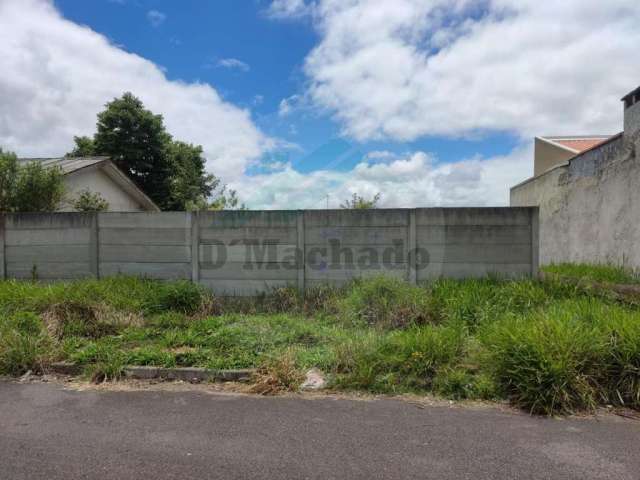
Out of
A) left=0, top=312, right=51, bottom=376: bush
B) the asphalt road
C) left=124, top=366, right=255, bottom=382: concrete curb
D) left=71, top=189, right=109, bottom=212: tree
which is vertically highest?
left=71, top=189, right=109, bottom=212: tree

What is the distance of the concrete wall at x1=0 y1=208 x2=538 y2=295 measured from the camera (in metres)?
6.76

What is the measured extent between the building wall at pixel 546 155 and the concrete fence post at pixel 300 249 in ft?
44.7

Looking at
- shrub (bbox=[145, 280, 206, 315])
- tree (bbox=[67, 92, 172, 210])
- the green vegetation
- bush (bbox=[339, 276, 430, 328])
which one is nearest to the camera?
bush (bbox=[339, 276, 430, 328])

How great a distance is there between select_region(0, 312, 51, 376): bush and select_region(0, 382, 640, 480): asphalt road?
760mm

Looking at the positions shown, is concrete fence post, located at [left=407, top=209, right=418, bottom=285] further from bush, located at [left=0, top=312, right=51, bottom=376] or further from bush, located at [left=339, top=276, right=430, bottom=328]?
bush, located at [left=0, top=312, right=51, bottom=376]

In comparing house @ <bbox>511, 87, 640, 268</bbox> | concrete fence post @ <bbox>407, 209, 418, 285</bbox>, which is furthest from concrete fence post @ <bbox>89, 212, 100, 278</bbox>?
house @ <bbox>511, 87, 640, 268</bbox>

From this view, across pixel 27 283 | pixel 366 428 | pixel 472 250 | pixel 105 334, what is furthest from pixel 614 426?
pixel 27 283

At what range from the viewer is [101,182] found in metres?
15.2

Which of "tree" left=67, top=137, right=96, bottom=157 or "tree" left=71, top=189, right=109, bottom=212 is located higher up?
"tree" left=67, top=137, right=96, bottom=157

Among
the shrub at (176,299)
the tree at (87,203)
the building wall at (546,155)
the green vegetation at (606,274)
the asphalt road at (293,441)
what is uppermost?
the building wall at (546,155)

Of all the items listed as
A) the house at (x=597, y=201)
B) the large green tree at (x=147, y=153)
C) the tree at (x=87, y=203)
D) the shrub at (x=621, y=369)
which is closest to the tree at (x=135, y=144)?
the large green tree at (x=147, y=153)

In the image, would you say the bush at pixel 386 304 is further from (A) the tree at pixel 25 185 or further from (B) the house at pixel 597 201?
(A) the tree at pixel 25 185

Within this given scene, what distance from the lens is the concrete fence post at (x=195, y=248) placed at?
23.3 ft

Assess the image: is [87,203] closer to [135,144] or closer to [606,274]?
[135,144]
